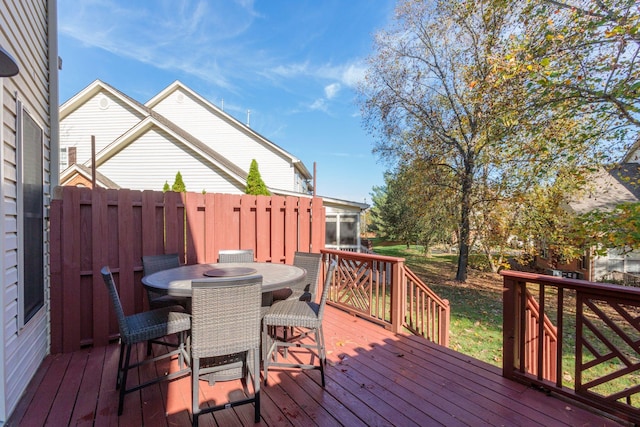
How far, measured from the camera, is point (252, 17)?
28.8 feet

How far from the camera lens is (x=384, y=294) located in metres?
4.31

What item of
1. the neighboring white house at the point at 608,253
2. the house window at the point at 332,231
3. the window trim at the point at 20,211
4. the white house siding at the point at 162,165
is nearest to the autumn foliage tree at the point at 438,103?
the house window at the point at 332,231

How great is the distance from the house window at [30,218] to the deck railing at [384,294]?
3716 mm

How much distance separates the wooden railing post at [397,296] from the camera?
391 cm

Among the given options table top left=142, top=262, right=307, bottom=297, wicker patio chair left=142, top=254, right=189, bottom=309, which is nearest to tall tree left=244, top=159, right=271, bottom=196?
wicker patio chair left=142, top=254, right=189, bottom=309

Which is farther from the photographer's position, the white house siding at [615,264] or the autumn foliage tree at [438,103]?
the white house siding at [615,264]

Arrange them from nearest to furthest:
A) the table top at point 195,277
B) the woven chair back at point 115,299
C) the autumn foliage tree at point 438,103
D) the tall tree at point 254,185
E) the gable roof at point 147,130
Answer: the woven chair back at point 115,299 < the table top at point 195,277 < the autumn foliage tree at point 438,103 < the gable roof at point 147,130 < the tall tree at point 254,185

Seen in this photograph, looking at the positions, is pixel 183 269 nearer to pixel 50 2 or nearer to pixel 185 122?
pixel 50 2

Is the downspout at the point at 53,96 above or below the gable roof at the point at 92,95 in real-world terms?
below

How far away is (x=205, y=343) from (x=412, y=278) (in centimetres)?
305

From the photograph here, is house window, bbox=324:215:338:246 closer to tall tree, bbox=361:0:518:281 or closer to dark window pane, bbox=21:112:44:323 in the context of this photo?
tall tree, bbox=361:0:518:281

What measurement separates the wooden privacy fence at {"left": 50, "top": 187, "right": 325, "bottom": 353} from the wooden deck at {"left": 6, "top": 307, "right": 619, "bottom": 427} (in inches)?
16.7

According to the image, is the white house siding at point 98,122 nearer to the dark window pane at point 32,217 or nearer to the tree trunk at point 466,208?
the dark window pane at point 32,217

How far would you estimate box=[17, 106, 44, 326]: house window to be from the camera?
2527 millimetres
